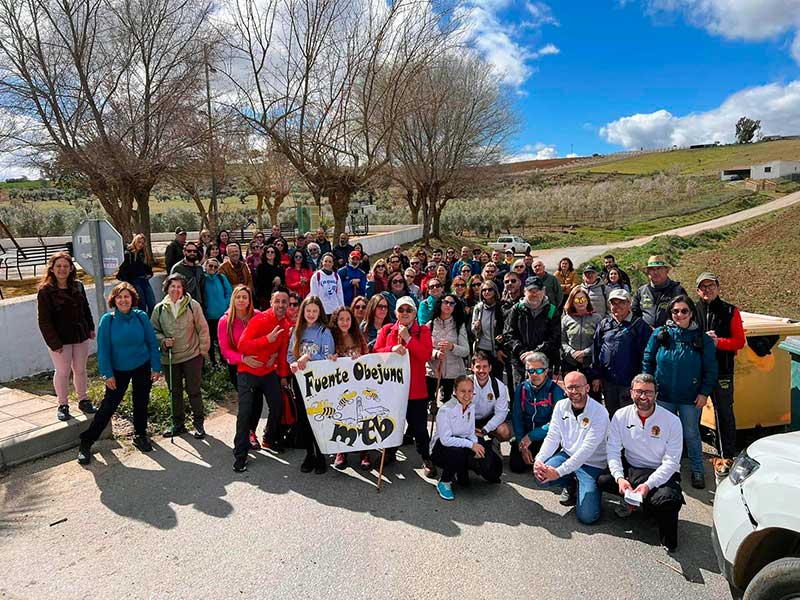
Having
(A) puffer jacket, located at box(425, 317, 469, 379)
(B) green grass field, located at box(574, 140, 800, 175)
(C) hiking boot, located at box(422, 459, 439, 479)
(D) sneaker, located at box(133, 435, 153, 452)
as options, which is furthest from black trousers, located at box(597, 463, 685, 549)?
(B) green grass field, located at box(574, 140, 800, 175)

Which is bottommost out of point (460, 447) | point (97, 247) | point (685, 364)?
point (460, 447)

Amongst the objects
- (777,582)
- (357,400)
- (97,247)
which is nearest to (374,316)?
(357,400)

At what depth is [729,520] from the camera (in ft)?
10.4

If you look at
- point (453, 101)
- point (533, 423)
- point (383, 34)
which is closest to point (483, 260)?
point (533, 423)

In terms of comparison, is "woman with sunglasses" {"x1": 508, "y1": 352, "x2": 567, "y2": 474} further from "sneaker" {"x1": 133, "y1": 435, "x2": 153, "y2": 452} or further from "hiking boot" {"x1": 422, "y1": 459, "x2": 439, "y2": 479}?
"sneaker" {"x1": 133, "y1": 435, "x2": 153, "y2": 452}

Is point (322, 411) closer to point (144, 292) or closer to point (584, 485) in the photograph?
point (584, 485)

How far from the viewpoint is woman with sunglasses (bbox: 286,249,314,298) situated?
996 cm

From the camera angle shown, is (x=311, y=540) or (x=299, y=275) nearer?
(x=311, y=540)

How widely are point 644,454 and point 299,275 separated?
6941 millimetres

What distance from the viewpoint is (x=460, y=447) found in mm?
5086

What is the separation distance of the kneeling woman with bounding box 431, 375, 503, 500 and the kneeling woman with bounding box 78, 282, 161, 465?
3.12m

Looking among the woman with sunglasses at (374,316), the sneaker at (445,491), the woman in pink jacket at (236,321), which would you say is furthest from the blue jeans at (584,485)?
the woman in pink jacket at (236,321)

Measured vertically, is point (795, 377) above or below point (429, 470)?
above

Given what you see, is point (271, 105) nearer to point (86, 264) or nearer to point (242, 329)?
point (86, 264)
